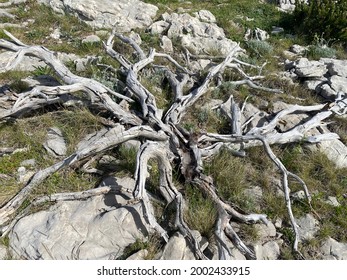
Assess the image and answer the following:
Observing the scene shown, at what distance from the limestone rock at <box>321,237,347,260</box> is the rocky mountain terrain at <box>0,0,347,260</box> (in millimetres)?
14

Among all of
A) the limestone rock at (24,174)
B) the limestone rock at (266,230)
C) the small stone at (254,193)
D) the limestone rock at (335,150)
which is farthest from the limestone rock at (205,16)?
the limestone rock at (266,230)

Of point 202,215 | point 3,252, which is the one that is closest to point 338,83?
point 202,215

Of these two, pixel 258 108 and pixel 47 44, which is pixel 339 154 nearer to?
pixel 258 108

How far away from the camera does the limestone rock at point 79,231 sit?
3.63 metres

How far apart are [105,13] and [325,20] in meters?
7.45

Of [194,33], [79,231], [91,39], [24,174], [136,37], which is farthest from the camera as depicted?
[194,33]

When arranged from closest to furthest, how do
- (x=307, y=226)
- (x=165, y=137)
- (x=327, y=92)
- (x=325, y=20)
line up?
→ (x=307, y=226)
(x=165, y=137)
(x=327, y=92)
(x=325, y=20)

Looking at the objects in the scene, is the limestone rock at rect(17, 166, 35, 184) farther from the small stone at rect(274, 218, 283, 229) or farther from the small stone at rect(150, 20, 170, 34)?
the small stone at rect(150, 20, 170, 34)

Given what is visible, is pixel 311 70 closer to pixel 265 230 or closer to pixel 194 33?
pixel 194 33

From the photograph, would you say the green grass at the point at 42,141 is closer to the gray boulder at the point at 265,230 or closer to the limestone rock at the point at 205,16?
the gray boulder at the point at 265,230

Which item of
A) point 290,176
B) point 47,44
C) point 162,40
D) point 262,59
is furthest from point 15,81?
point 262,59

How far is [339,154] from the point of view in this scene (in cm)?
536

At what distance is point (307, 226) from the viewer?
4215 millimetres

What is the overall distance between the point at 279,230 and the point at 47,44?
26.3 ft
